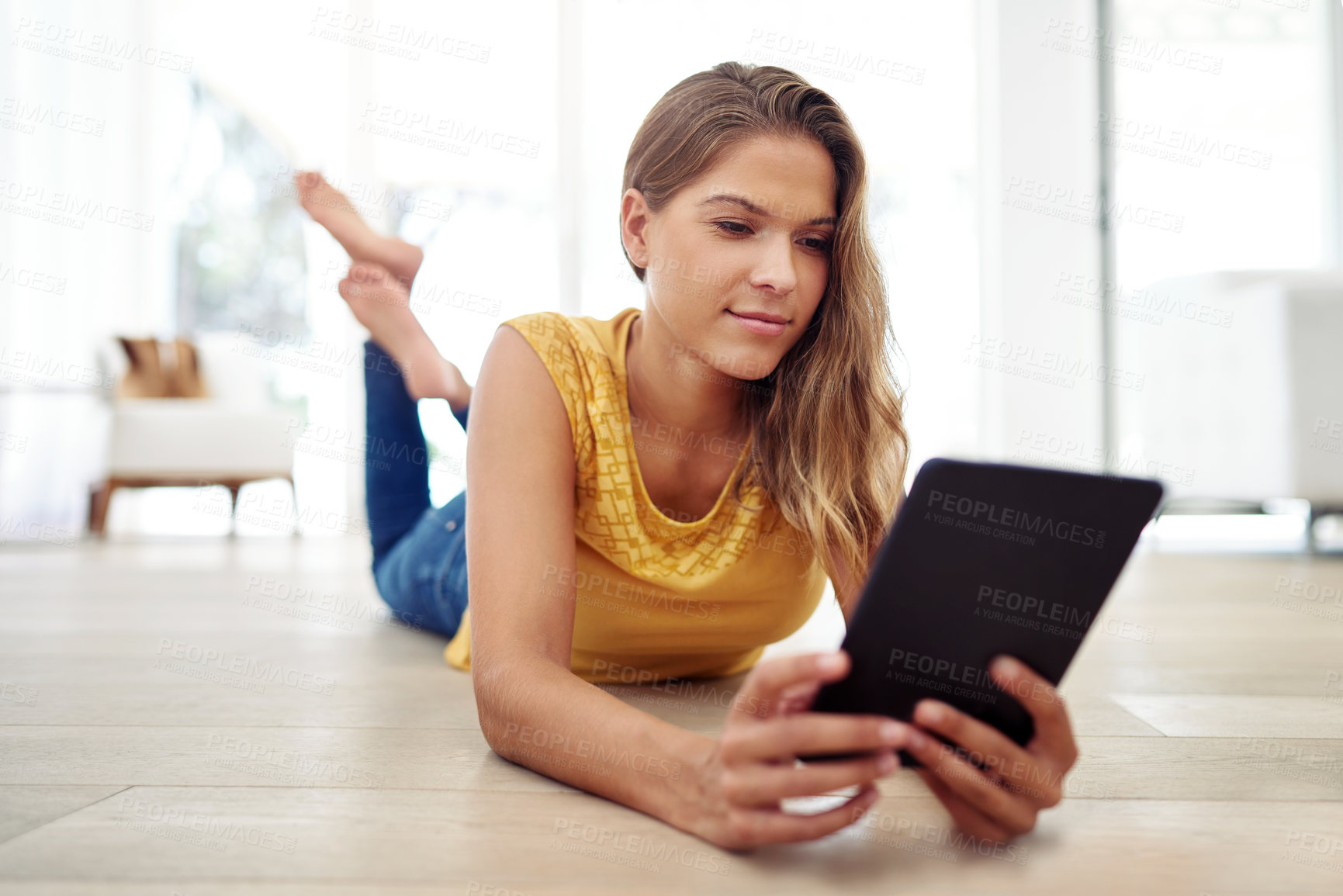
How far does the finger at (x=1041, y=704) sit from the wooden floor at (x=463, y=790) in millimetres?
88

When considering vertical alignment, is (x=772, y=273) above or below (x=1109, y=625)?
above

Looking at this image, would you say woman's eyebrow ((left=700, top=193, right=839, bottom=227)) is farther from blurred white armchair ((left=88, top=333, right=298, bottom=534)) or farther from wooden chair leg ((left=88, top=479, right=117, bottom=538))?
wooden chair leg ((left=88, top=479, right=117, bottom=538))

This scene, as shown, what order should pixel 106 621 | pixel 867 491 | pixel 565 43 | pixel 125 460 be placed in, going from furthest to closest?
pixel 565 43
pixel 125 460
pixel 106 621
pixel 867 491

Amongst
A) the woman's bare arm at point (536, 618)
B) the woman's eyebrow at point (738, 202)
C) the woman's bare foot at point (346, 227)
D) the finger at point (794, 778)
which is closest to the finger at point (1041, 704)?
the finger at point (794, 778)

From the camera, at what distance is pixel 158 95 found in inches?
211

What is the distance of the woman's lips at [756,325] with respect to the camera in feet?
3.34

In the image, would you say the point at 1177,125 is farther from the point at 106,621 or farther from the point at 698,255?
the point at 106,621

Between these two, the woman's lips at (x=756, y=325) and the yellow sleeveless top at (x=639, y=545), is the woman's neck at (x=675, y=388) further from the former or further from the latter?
the woman's lips at (x=756, y=325)

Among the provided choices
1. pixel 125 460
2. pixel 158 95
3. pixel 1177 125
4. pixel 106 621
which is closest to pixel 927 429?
pixel 1177 125

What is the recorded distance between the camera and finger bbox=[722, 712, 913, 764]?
63cm

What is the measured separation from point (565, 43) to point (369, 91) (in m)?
1.11

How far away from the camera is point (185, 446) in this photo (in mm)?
4055

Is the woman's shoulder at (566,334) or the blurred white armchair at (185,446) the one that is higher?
the woman's shoulder at (566,334)

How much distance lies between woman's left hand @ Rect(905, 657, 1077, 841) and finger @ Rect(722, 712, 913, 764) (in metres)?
0.03
